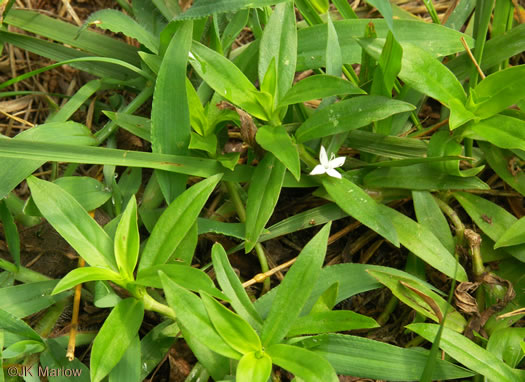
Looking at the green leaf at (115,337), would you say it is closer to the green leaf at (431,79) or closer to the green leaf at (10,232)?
the green leaf at (10,232)

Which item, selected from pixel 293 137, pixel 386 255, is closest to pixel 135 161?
pixel 293 137

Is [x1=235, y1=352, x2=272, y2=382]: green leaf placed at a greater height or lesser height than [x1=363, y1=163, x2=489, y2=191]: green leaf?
A: lesser

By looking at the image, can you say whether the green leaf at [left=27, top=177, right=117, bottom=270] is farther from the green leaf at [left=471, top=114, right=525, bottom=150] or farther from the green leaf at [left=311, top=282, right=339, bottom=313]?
the green leaf at [left=471, top=114, right=525, bottom=150]

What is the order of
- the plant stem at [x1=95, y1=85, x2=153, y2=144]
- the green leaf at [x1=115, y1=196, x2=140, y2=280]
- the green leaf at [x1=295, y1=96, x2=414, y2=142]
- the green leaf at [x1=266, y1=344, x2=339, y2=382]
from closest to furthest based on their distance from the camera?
the green leaf at [x1=266, y1=344, x2=339, y2=382] < the green leaf at [x1=115, y1=196, x2=140, y2=280] < the green leaf at [x1=295, y1=96, x2=414, y2=142] < the plant stem at [x1=95, y1=85, x2=153, y2=144]

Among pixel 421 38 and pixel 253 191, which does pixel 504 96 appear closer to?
pixel 421 38

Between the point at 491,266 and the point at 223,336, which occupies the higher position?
the point at 223,336

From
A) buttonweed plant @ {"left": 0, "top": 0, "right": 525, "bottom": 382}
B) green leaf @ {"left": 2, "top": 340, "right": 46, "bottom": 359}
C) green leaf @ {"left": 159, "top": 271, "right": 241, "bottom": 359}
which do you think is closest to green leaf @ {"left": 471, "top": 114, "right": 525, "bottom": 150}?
buttonweed plant @ {"left": 0, "top": 0, "right": 525, "bottom": 382}
